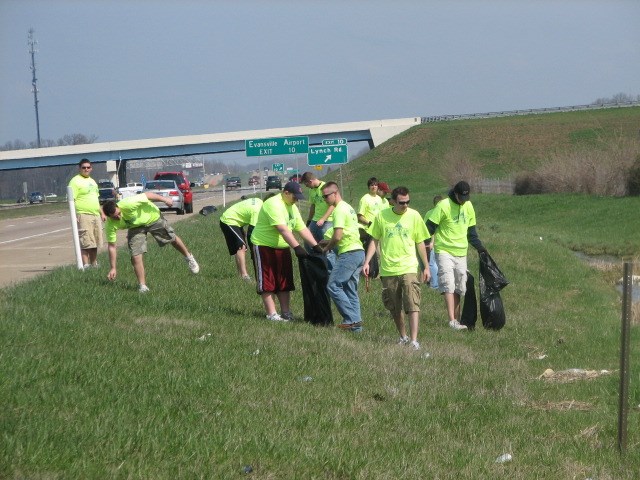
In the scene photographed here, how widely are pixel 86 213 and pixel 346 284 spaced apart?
6219 mm

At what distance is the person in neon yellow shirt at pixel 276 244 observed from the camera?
11750mm

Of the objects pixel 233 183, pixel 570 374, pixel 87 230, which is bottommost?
pixel 233 183

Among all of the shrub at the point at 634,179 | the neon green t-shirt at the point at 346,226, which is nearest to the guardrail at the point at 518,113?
the shrub at the point at 634,179

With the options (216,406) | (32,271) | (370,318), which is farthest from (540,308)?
(216,406)

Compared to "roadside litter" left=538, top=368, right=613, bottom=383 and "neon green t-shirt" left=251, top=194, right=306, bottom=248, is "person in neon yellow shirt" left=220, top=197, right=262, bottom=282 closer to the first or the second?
"neon green t-shirt" left=251, top=194, right=306, bottom=248

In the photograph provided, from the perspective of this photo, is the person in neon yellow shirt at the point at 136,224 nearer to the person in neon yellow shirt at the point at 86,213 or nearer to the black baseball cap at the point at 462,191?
the person in neon yellow shirt at the point at 86,213

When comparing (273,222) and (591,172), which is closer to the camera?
(273,222)

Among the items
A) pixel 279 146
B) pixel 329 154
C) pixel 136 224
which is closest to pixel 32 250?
pixel 136 224

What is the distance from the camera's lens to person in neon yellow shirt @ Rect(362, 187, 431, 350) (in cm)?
1127

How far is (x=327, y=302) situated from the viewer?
12195 millimetres

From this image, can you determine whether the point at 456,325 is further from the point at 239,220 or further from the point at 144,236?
the point at 144,236

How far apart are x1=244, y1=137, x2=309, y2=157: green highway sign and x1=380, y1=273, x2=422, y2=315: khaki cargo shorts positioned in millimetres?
25178

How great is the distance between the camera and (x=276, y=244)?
1191 cm

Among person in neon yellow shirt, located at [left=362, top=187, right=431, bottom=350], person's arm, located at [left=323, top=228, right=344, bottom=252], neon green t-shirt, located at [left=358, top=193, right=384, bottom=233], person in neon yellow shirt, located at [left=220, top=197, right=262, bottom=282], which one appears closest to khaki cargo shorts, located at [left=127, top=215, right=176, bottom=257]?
person in neon yellow shirt, located at [left=220, top=197, right=262, bottom=282]
